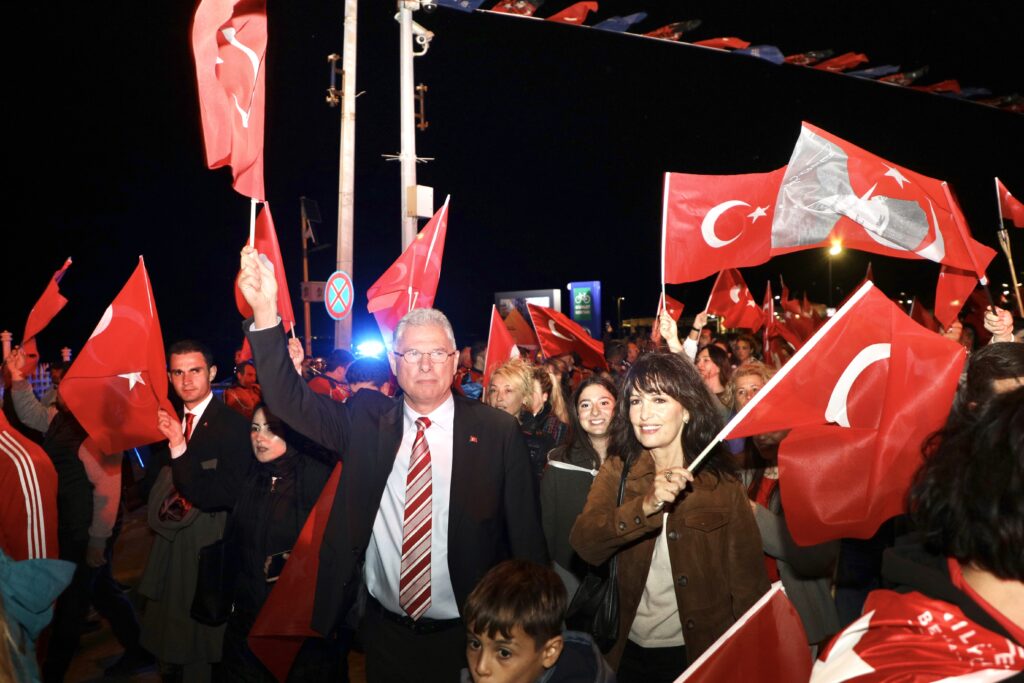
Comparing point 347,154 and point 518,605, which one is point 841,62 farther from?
point 518,605

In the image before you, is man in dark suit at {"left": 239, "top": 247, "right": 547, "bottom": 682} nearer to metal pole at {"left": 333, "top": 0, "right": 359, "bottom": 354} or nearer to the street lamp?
the street lamp

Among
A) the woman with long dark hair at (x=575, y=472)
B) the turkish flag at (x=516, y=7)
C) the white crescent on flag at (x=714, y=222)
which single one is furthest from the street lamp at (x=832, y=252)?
the turkish flag at (x=516, y=7)

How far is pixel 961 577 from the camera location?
1490 millimetres

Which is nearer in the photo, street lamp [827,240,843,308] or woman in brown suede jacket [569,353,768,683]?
woman in brown suede jacket [569,353,768,683]

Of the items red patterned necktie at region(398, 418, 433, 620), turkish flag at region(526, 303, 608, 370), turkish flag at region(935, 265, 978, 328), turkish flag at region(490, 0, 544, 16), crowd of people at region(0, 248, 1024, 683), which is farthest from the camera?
turkish flag at region(490, 0, 544, 16)

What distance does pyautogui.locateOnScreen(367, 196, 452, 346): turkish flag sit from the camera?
7766 mm

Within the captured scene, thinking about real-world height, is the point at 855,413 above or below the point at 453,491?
above

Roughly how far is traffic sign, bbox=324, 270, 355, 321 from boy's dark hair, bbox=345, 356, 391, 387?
4076 millimetres

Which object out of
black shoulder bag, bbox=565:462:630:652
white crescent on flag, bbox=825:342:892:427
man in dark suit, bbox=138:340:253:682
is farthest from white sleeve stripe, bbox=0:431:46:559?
white crescent on flag, bbox=825:342:892:427

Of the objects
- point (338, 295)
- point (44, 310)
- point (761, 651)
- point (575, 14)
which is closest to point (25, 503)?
point (761, 651)

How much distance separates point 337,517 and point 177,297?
4700cm

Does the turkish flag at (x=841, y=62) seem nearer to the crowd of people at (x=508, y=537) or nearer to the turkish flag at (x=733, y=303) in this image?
the turkish flag at (x=733, y=303)

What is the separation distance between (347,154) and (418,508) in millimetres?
10857

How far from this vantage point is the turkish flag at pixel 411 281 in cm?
777
